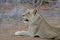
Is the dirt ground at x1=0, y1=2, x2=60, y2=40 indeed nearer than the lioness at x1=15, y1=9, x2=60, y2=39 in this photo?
No

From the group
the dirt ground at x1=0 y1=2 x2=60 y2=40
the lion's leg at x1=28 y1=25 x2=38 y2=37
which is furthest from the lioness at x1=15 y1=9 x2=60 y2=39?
the dirt ground at x1=0 y1=2 x2=60 y2=40

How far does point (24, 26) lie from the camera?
184 inches

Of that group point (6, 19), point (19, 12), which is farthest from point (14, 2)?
point (6, 19)

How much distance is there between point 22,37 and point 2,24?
1221mm

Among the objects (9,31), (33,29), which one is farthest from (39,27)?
(9,31)

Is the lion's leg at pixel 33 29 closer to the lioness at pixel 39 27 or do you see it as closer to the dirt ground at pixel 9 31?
the lioness at pixel 39 27

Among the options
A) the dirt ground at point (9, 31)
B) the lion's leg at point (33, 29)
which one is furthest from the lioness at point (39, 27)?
the dirt ground at point (9, 31)

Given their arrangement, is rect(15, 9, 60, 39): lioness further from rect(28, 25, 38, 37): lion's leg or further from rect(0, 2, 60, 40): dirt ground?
rect(0, 2, 60, 40): dirt ground

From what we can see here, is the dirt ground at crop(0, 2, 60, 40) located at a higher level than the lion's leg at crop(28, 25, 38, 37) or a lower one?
lower

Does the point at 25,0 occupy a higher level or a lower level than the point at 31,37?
higher

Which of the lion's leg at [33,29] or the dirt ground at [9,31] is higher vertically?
the lion's leg at [33,29]

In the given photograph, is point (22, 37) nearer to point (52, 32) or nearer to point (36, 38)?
point (36, 38)

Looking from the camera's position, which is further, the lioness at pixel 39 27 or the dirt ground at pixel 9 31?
the dirt ground at pixel 9 31

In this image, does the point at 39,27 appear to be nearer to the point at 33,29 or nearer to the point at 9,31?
the point at 33,29
